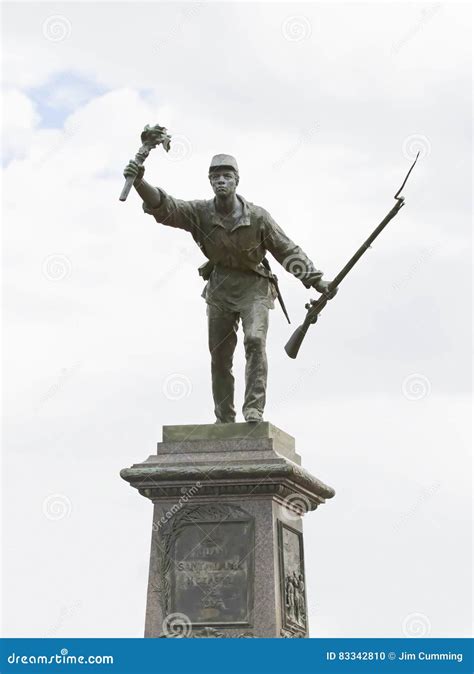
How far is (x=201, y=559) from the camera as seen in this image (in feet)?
54.2

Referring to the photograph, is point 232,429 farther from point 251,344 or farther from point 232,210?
point 232,210

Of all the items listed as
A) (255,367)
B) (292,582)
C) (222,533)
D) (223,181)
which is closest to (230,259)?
(223,181)

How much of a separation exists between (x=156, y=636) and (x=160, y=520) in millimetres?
1232

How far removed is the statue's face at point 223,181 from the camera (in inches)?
687

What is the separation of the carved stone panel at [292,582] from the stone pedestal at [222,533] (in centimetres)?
1

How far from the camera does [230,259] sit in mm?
17781

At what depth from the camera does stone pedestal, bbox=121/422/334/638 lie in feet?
53.5

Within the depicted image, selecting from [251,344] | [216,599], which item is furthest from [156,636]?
[251,344]

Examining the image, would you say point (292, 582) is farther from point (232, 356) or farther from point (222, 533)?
point (232, 356)

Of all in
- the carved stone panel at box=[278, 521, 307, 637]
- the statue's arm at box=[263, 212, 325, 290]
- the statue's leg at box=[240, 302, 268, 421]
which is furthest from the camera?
the statue's arm at box=[263, 212, 325, 290]

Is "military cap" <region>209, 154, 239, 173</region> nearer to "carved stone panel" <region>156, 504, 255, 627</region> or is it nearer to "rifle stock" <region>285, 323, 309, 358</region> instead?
"rifle stock" <region>285, 323, 309, 358</region>

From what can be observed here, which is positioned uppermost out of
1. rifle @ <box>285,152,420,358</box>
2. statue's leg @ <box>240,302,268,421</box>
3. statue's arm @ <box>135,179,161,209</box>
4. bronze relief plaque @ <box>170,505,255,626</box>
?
statue's arm @ <box>135,179,161,209</box>

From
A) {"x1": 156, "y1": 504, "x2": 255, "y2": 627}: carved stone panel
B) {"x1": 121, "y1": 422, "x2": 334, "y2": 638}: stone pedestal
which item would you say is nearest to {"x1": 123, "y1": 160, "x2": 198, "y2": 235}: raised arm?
{"x1": 121, "y1": 422, "x2": 334, "y2": 638}: stone pedestal

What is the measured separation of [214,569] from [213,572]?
0.03m
